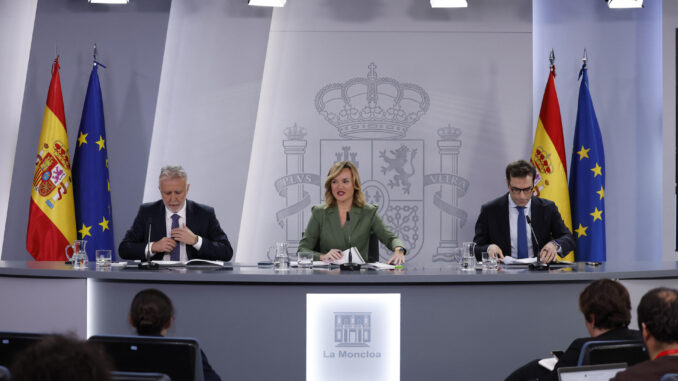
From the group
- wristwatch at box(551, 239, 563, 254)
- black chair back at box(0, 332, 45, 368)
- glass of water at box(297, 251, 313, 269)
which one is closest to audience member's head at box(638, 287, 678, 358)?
black chair back at box(0, 332, 45, 368)

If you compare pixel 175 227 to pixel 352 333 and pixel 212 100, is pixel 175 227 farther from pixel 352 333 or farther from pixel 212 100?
pixel 212 100

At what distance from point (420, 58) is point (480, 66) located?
514mm

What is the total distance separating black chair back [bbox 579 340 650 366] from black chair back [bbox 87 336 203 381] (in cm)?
130

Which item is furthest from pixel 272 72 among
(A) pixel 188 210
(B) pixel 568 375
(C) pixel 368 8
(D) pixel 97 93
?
(B) pixel 568 375

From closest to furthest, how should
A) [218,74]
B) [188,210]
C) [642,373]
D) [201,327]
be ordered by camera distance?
[642,373], [201,327], [188,210], [218,74]

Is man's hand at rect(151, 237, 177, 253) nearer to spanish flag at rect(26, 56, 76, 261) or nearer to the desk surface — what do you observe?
the desk surface

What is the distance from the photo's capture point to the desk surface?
357cm

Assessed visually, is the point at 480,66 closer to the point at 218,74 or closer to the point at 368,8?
the point at 368,8

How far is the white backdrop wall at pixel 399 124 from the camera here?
6160 mm

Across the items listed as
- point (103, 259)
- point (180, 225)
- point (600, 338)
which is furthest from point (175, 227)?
point (600, 338)

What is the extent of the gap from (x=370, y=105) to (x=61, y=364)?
516 centimetres

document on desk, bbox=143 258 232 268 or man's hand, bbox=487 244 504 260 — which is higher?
man's hand, bbox=487 244 504 260

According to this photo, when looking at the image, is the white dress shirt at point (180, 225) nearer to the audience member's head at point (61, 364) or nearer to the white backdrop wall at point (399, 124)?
the white backdrop wall at point (399, 124)

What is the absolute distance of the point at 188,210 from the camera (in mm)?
4496
